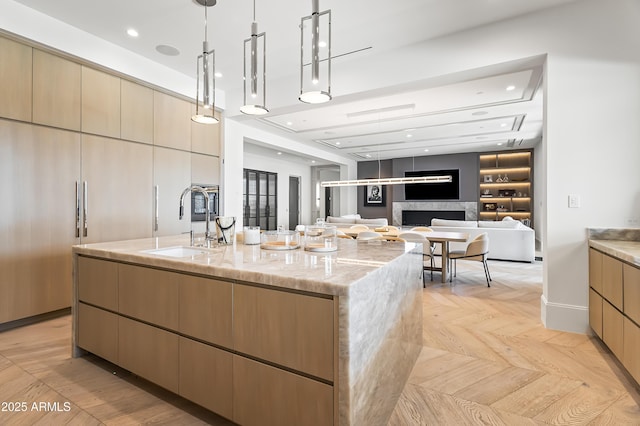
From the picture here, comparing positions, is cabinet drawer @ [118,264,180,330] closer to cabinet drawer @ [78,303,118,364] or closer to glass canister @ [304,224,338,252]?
cabinet drawer @ [78,303,118,364]

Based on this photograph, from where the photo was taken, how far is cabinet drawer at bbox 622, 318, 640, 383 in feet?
5.98

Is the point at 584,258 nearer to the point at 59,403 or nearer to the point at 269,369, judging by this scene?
the point at 269,369

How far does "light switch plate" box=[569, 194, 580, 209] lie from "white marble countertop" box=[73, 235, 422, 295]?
5.47ft

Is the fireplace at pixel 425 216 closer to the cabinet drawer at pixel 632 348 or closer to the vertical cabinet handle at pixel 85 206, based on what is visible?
the cabinet drawer at pixel 632 348

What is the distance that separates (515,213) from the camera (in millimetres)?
9305

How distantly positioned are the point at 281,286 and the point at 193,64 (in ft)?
13.1

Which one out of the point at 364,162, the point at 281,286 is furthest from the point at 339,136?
the point at 281,286

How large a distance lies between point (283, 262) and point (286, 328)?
383mm

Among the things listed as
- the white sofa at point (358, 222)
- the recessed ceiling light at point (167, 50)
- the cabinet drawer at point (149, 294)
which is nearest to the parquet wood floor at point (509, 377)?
the cabinet drawer at point (149, 294)

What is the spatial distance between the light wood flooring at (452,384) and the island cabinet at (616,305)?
19cm

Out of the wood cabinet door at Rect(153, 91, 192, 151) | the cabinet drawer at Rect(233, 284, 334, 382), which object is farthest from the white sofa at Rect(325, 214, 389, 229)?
the cabinet drawer at Rect(233, 284, 334, 382)

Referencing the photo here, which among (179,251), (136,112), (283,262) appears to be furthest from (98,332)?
(136,112)

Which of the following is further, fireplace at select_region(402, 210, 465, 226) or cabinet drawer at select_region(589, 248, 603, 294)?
fireplace at select_region(402, 210, 465, 226)

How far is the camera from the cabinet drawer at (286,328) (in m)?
1.22
